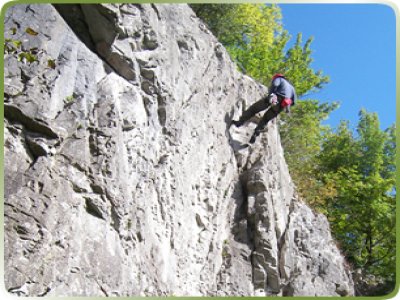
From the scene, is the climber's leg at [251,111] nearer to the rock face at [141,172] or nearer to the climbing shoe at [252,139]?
the rock face at [141,172]

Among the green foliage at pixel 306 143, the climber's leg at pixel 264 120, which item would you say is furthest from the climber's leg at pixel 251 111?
the green foliage at pixel 306 143

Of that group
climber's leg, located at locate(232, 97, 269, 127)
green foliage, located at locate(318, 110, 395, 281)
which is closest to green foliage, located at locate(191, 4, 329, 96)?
green foliage, located at locate(318, 110, 395, 281)

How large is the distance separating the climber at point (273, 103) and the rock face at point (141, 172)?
11.9 inches

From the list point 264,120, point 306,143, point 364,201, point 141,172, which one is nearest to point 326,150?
point 306,143

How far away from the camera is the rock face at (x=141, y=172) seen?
7902 millimetres

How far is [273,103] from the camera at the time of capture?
45.5 ft

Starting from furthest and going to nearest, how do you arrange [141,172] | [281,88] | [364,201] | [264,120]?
1. [364,201]
2. [264,120]
3. [281,88]
4. [141,172]

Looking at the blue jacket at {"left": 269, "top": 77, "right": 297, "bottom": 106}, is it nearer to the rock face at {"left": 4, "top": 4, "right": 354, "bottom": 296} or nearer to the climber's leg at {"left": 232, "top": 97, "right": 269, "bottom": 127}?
the climber's leg at {"left": 232, "top": 97, "right": 269, "bottom": 127}

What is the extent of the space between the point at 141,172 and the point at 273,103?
498 centimetres

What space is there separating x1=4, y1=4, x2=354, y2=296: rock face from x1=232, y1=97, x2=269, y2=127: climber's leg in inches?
8.7

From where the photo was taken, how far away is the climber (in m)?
14.0

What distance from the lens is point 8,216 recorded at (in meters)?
7.26

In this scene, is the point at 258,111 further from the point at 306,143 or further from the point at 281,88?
the point at 306,143

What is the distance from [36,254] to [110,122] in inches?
113
